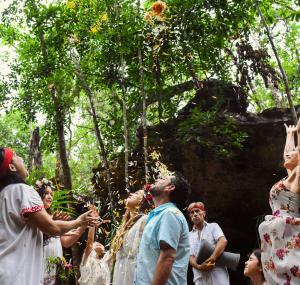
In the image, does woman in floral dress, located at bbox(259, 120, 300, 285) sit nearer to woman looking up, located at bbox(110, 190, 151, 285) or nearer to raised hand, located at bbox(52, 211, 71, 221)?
woman looking up, located at bbox(110, 190, 151, 285)

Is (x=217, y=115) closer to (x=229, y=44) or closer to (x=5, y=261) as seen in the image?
(x=229, y=44)

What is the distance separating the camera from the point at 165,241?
2.84 metres

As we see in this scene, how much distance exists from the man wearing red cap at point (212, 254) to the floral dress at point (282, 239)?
8.91 ft

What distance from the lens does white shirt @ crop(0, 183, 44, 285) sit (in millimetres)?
2412

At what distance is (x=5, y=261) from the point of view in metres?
2.40

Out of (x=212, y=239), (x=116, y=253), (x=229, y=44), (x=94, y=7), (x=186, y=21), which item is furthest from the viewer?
(x=229, y=44)

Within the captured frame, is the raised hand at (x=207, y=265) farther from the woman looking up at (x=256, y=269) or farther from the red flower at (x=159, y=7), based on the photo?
the red flower at (x=159, y=7)

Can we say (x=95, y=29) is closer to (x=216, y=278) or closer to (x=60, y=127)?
(x=60, y=127)

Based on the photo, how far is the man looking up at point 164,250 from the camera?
2.79 metres

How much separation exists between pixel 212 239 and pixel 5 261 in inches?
151

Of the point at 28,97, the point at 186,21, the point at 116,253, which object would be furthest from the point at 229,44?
the point at 116,253

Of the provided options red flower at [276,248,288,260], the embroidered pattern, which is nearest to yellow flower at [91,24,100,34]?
the embroidered pattern

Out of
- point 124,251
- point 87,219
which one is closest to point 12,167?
point 87,219

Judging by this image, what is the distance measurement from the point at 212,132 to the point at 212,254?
290 cm
